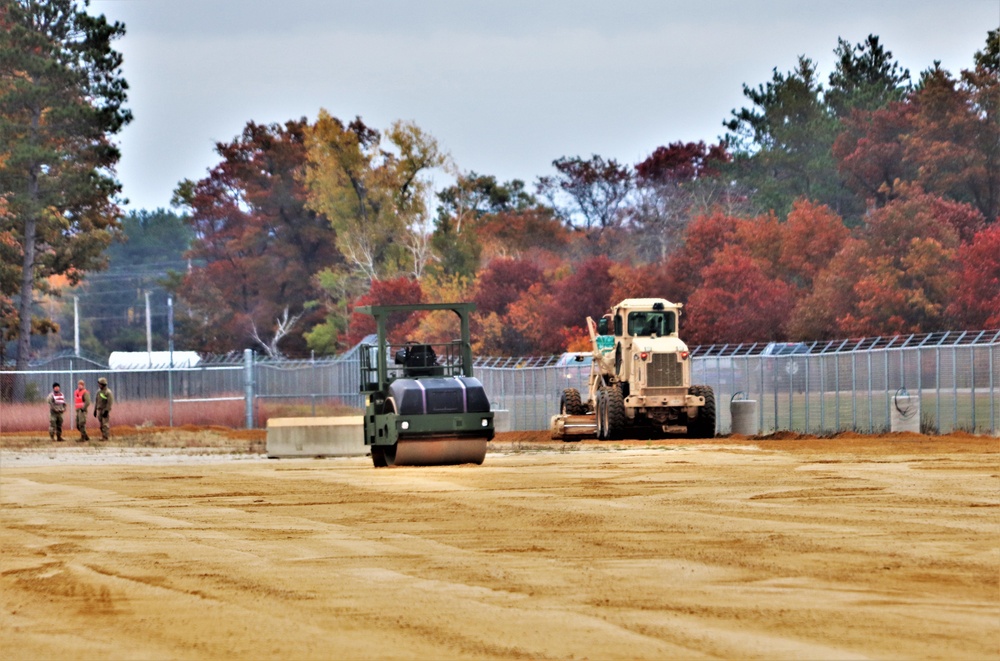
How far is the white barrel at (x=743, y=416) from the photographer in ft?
141

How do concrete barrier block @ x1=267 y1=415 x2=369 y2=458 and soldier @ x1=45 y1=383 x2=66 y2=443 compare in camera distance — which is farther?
soldier @ x1=45 y1=383 x2=66 y2=443

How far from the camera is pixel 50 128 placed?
204ft

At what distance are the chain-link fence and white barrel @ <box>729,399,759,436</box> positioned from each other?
2.80 ft

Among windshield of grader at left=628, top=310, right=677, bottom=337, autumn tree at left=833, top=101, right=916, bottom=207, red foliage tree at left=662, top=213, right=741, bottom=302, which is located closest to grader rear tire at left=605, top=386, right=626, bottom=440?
windshield of grader at left=628, top=310, right=677, bottom=337

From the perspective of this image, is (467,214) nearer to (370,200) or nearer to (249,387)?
(370,200)

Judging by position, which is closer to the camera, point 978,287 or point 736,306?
point 978,287

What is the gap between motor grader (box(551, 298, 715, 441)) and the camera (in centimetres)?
3750

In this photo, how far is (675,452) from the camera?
108 feet

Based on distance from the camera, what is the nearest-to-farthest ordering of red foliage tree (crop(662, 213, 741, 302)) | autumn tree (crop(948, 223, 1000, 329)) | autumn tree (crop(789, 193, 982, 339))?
autumn tree (crop(948, 223, 1000, 329))
autumn tree (crop(789, 193, 982, 339))
red foliage tree (crop(662, 213, 741, 302))

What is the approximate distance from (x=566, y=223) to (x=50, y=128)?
128 ft

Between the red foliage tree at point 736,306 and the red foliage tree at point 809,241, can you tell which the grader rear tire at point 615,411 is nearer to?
the red foliage tree at point 736,306

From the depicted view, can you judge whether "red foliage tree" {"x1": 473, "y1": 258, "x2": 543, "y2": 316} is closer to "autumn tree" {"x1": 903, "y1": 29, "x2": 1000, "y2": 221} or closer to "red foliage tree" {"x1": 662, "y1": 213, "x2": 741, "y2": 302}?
"red foliage tree" {"x1": 662, "y1": 213, "x2": 741, "y2": 302}

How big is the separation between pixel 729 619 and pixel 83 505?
13.4 m

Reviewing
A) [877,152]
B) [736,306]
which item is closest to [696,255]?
[736,306]
